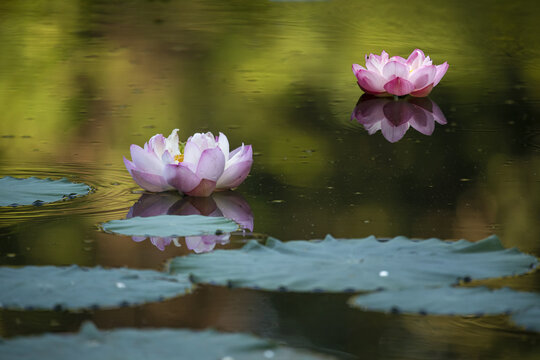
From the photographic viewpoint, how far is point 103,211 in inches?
88.3

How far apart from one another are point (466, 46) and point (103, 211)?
3.65 m

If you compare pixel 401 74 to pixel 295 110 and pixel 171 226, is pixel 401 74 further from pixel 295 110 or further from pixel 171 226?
pixel 171 226

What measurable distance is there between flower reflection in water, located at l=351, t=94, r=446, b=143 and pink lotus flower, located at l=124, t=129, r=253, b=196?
868 millimetres

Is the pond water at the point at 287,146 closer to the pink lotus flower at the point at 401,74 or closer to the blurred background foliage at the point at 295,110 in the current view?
the blurred background foliage at the point at 295,110

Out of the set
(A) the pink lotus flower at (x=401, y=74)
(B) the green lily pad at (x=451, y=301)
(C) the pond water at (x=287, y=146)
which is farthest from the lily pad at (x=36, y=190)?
(A) the pink lotus flower at (x=401, y=74)

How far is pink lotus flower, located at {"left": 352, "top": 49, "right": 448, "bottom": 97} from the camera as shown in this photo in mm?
3664

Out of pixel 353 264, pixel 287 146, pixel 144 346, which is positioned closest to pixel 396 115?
pixel 287 146

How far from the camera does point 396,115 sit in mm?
3523

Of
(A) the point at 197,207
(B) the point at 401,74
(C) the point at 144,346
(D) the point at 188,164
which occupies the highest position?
(B) the point at 401,74

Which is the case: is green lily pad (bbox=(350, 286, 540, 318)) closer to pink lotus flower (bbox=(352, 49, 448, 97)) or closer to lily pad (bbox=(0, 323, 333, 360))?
lily pad (bbox=(0, 323, 333, 360))

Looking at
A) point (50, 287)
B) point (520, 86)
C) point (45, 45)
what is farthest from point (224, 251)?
point (45, 45)

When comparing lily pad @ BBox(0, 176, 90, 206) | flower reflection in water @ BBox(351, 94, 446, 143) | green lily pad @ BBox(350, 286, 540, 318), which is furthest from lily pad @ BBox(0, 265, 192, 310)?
flower reflection in water @ BBox(351, 94, 446, 143)

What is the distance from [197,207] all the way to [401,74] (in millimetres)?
1651

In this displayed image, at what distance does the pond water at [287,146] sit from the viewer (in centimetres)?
152
